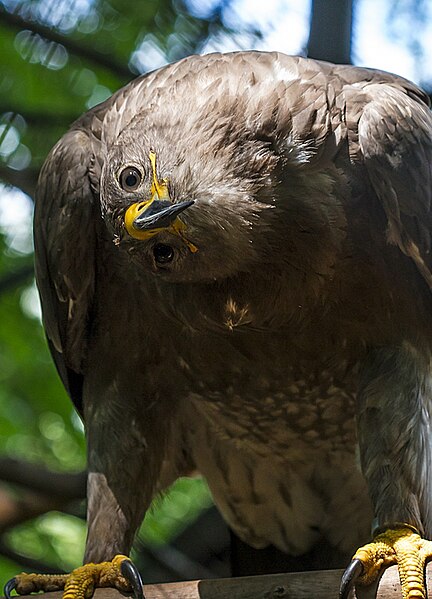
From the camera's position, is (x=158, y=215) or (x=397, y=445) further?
(x=397, y=445)

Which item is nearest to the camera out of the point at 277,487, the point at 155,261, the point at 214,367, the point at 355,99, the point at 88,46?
the point at 155,261

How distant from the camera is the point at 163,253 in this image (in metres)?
3.46

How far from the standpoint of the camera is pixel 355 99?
3.80 m

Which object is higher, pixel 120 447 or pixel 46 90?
pixel 46 90

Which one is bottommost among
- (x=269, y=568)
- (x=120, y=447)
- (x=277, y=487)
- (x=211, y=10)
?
(x=269, y=568)

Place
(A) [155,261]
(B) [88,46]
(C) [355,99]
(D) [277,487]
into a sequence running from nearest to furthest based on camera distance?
(A) [155,261]
(C) [355,99]
(D) [277,487]
(B) [88,46]

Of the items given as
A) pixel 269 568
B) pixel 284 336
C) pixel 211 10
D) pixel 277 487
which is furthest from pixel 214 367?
pixel 211 10

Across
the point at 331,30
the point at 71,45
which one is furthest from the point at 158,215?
the point at 71,45

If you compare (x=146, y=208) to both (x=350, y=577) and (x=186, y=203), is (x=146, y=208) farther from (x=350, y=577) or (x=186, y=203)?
(x=350, y=577)

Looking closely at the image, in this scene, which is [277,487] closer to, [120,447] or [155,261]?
[120,447]

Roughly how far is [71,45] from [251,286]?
191cm

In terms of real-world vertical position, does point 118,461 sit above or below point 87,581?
above

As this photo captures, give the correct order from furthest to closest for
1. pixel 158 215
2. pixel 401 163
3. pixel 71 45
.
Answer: pixel 71 45 → pixel 401 163 → pixel 158 215

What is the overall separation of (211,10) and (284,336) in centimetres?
179
